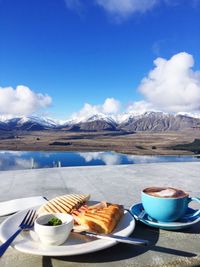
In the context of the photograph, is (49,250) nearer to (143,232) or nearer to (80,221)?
(80,221)

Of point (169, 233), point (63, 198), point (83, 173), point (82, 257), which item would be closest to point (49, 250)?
point (82, 257)

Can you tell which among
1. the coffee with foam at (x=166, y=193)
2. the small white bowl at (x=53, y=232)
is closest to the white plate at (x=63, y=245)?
the small white bowl at (x=53, y=232)

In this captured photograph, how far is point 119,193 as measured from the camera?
68.1 inches

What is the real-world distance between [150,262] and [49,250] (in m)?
0.28

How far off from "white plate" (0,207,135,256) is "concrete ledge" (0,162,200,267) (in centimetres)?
3

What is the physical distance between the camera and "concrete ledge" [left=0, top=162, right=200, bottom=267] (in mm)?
798

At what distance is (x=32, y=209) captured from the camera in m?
1.10

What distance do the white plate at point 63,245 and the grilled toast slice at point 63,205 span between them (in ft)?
0.35

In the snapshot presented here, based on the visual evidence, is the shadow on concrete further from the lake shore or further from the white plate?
the lake shore

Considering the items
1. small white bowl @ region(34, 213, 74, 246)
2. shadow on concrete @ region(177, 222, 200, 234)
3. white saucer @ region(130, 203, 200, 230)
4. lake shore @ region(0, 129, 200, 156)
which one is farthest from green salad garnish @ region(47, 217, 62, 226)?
lake shore @ region(0, 129, 200, 156)

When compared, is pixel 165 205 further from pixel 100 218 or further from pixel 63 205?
pixel 63 205

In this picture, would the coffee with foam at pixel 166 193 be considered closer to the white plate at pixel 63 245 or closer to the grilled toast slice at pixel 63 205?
the white plate at pixel 63 245

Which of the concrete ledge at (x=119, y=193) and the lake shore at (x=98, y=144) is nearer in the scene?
the concrete ledge at (x=119, y=193)

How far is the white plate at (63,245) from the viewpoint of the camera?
2.56ft
